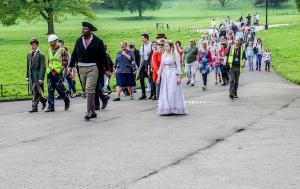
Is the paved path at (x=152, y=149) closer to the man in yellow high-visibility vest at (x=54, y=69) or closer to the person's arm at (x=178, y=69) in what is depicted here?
the man in yellow high-visibility vest at (x=54, y=69)

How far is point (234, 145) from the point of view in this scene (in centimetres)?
1068

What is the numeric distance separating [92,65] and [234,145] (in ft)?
16.0

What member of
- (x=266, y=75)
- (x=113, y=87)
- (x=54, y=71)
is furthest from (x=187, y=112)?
(x=266, y=75)

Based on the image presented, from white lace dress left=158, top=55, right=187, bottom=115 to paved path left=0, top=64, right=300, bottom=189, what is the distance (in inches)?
12.3

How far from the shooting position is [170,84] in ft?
50.1

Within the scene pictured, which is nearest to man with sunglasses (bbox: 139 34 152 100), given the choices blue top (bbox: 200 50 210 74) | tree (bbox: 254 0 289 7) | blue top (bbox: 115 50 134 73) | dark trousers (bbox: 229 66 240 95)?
blue top (bbox: 115 50 134 73)

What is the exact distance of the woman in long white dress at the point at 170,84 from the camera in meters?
15.0

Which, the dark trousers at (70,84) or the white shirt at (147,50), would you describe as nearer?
the white shirt at (147,50)

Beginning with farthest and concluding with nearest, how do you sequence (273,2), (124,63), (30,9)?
(273,2)
(30,9)
(124,63)

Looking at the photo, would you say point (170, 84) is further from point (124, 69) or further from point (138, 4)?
point (138, 4)

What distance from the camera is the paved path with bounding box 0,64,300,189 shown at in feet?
26.9

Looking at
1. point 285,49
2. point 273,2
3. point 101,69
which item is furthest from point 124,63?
point 273,2

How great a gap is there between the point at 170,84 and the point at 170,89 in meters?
0.15

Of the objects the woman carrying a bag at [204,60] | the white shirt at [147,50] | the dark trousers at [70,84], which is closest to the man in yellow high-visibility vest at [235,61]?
the white shirt at [147,50]
